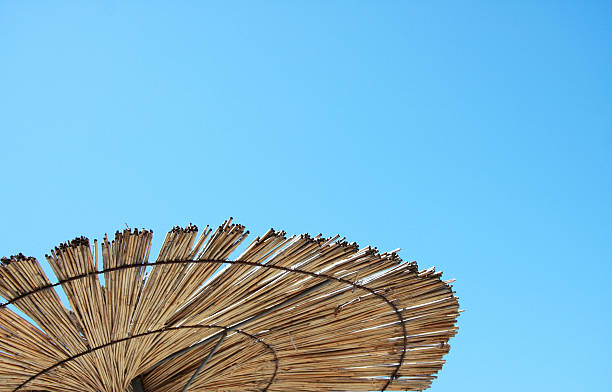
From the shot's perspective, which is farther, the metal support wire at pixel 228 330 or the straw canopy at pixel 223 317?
the metal support wire at pixel 228 330

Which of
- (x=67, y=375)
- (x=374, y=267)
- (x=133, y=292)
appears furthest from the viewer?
(x=67, y=375)

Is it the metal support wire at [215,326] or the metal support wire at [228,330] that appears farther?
the metal support wire at [228,330]

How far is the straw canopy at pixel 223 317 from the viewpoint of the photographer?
10.1 ft

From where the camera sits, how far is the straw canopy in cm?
306

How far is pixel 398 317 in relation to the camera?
12.6 ft

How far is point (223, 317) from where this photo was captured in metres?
3.63

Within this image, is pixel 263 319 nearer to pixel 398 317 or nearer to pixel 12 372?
pixel 398 317

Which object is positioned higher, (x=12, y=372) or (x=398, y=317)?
(x=398, y=317)

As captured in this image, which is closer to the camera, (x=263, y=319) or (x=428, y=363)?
(x=263, y=319)

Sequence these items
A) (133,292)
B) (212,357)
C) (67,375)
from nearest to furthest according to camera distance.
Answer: (133,292) → (67,375) → (212,357)

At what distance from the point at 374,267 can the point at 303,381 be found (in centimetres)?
131

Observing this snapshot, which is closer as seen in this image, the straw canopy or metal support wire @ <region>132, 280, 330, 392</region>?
the straw canopy

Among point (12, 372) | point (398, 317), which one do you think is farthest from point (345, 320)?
point (12, 372)

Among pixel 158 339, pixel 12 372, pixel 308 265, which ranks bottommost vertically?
pixel 12 372
